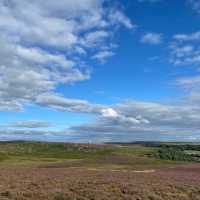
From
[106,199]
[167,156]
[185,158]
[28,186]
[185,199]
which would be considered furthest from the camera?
[167,156]

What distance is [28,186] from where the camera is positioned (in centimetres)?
2592

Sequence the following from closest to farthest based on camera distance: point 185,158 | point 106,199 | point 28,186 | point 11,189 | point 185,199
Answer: point 106,199, point 185,199, point 11,189, point 28,186, point 185,158

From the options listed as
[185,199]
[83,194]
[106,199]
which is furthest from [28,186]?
[185,199]

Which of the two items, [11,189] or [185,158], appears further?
[185,158]

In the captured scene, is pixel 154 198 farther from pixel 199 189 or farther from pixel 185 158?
pixel 185 158

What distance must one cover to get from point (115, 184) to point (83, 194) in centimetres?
486

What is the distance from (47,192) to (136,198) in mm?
5740

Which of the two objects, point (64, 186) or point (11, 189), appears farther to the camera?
point (64, 186)

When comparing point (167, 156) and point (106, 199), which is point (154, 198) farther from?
point (167, 156)

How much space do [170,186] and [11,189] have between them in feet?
38.2

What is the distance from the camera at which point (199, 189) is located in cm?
2606

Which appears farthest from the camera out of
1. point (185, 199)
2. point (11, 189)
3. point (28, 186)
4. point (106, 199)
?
point (28, 186)

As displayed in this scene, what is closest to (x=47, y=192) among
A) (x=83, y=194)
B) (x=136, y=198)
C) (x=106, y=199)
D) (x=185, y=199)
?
(x=83, y=194)

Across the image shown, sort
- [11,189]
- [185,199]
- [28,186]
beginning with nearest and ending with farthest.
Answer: [185,199] → [11,189] → [28,186]
